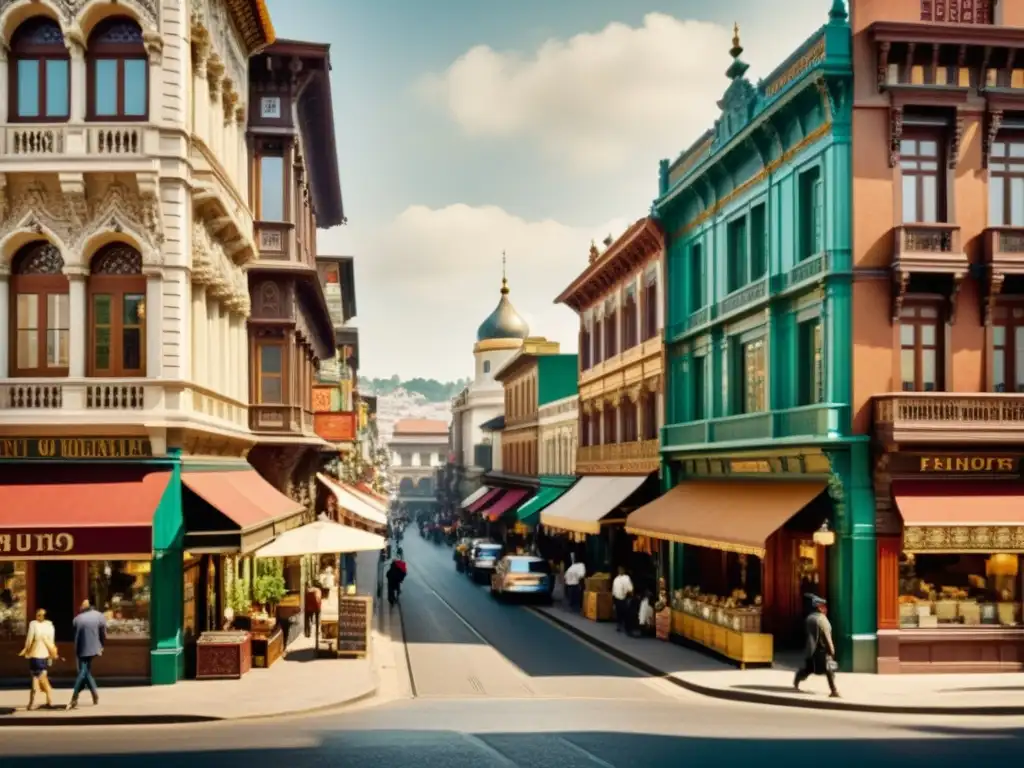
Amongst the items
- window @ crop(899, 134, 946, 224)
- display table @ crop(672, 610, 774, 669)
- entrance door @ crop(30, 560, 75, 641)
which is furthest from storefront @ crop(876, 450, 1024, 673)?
entrance door @ crop(30, 560, 75, 641)

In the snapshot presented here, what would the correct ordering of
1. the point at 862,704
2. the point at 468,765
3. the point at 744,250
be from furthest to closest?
the point at 744,250
the point at 862,704
the point at 468,765

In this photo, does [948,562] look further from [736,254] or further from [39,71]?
[39,71]

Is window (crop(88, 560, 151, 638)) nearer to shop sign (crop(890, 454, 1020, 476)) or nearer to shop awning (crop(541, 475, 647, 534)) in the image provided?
shop sign (crop(890, 454, 1020, 476))

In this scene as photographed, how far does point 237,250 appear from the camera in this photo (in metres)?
28.5

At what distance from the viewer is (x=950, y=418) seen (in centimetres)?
2398

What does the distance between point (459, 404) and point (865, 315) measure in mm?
90504

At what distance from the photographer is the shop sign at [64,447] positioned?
72.2ft

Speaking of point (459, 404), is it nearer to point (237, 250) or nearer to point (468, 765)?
point (237, 250)

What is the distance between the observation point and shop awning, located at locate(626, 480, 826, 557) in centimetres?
2534

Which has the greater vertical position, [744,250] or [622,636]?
[744,250]

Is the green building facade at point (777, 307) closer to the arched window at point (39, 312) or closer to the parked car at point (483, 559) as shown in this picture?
the arched window at point (39, 312)

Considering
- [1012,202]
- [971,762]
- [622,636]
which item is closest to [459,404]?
[622,636]

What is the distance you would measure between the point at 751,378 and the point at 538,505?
2472 cm

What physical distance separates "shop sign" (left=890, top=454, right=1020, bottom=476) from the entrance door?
617 inches
